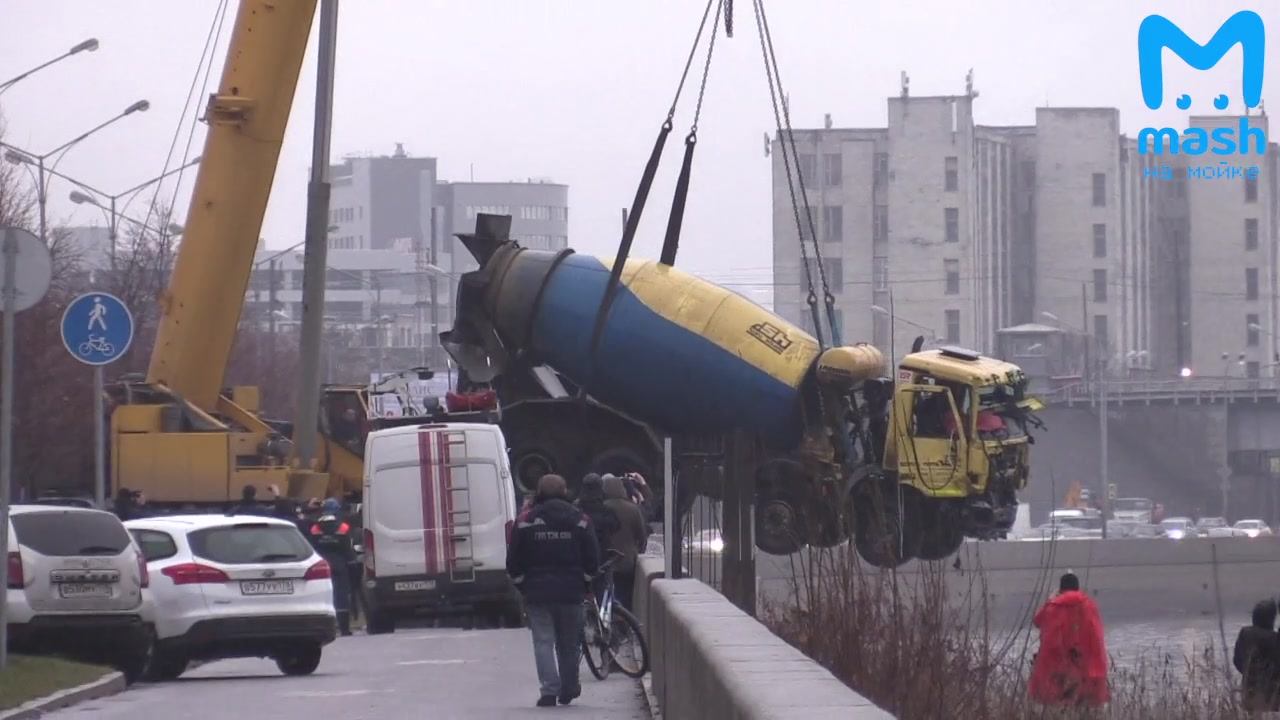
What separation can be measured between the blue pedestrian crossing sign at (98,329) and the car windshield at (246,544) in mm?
2694

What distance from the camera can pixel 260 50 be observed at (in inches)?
1046

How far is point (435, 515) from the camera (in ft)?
79.6

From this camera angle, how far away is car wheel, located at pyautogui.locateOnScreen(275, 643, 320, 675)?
1898 cm

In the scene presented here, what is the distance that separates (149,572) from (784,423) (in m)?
12.7

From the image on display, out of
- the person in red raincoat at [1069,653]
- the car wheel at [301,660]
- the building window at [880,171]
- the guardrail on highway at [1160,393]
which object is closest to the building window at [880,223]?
the building window at [880,171]

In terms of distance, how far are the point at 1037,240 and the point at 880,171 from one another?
605 inches

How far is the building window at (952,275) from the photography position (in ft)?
317

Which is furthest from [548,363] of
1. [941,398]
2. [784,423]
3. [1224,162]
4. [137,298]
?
[1224,162]

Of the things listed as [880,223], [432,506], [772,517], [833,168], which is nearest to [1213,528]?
[880,223]

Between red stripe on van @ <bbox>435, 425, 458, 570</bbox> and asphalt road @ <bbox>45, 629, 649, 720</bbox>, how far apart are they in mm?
1812

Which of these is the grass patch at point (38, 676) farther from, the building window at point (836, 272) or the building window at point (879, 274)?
the building window at point (836, 272)

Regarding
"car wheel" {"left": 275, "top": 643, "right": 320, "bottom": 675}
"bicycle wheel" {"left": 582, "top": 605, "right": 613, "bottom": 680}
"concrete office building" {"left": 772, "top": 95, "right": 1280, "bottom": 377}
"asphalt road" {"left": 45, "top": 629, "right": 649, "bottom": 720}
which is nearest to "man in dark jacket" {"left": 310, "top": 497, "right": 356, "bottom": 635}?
"asphalt road" {"left": 45, "top": 629, "right": 649, "bottom": 720}

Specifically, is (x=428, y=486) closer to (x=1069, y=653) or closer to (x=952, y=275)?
(x=1069, y=653)

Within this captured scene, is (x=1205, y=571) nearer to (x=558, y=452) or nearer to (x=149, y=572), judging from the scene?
(x=558, y=452)
